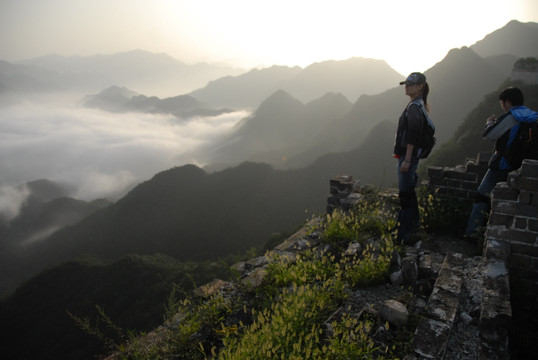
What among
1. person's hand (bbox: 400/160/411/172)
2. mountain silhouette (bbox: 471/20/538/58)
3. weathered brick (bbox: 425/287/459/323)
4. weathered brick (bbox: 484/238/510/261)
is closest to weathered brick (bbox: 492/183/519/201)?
weathered brick (bbox: 484/238/510/261)

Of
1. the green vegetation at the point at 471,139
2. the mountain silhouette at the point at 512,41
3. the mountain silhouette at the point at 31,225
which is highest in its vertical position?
the mountain silhouette at the point at 512,41

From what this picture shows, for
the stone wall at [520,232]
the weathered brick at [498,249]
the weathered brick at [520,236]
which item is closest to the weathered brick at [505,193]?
the stone wall at [520,232]

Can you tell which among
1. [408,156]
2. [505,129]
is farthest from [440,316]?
[505,129]

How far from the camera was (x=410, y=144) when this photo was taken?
4559 mm

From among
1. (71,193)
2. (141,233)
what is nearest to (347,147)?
(141,233)

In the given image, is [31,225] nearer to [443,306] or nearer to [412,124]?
[412,124]

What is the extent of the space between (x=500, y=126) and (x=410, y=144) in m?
1.32

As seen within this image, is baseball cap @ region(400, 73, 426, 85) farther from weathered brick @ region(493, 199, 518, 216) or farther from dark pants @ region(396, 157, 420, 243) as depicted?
weathered brick @ region(493, 199, 518, 216)

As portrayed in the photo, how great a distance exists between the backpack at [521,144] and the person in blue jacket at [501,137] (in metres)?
0.04

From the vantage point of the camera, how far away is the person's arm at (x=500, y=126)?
4.28m

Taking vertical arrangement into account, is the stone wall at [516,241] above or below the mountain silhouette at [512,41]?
below

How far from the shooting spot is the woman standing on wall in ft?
14.9

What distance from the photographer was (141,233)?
80375mm

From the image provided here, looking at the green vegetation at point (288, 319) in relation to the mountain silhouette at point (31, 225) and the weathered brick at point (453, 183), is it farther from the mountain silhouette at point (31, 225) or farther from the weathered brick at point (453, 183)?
the mountain silhouette at point (31, 225)
